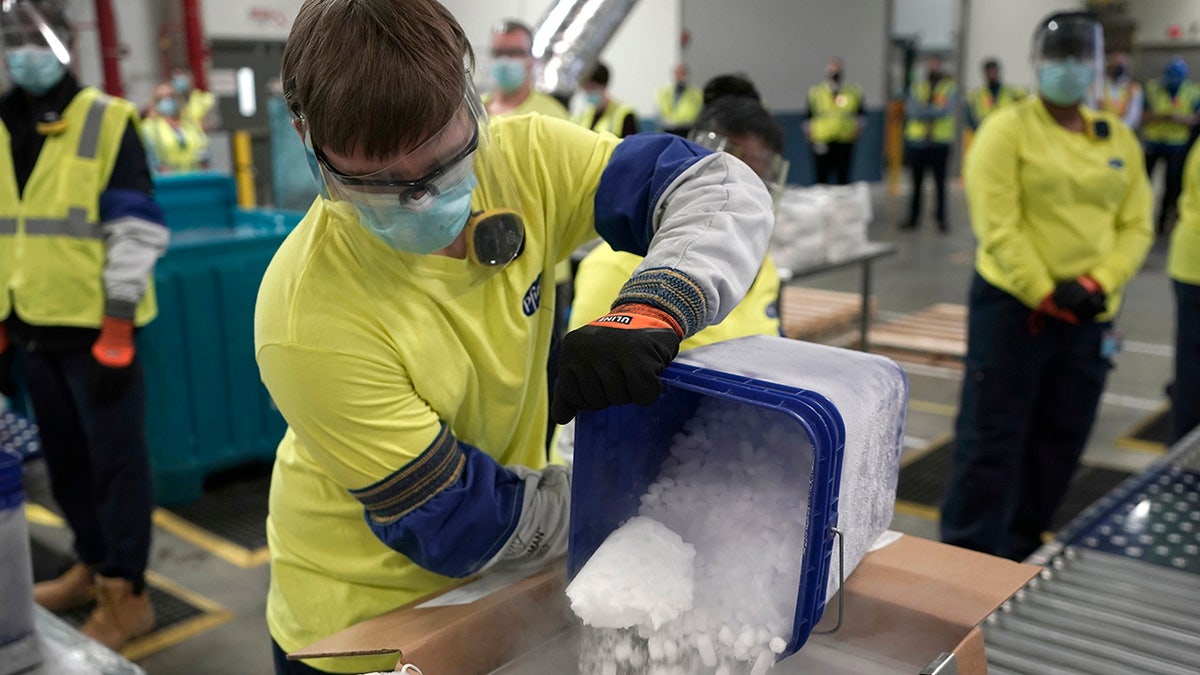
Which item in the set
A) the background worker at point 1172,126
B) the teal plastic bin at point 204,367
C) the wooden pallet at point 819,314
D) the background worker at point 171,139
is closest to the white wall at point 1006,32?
the background worker at point 1172,126

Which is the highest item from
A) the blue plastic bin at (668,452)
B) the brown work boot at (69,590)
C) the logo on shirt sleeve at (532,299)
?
the logo on shirt sleeve at (532,299)

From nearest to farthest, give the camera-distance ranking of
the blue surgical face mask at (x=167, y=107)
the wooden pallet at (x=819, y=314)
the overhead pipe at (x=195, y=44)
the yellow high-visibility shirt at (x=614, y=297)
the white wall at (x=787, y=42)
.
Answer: the yellow high-visibility shirt at (x=614, y=297), the wooden pallet at (x=819, y=314), the blue surgical face mask at (x=167, y=107), the overhead pipe at (x=195, y=44), the white wall at (x=787, y=42)

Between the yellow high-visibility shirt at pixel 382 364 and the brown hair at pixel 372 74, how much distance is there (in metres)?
0.11

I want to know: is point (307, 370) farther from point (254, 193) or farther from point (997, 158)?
point (254, 193)

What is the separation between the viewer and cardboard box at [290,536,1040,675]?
3.23 ft

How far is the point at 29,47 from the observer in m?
2.48

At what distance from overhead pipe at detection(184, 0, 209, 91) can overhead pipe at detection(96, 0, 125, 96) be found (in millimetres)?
700

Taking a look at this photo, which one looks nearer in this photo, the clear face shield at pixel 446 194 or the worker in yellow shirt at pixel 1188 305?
the clear face shield at pixel 446 194

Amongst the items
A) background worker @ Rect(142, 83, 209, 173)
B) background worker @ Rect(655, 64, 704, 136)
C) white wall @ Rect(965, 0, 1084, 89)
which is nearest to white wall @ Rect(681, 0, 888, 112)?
background worker @ Rect(655, 64, 704, 136)

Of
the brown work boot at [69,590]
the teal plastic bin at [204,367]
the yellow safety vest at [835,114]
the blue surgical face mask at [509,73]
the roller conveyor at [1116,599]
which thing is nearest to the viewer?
the roller conveyor at [1116,599]

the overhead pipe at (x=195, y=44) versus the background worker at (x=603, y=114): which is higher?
the overhead pipe at (x=195, y=44)

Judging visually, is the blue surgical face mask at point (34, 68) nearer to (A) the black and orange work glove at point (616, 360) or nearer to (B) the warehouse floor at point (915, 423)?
(B) the warehouse floor at point (915, 423)

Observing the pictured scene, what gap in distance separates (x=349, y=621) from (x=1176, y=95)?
10.0 metres

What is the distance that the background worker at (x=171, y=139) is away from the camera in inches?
324
